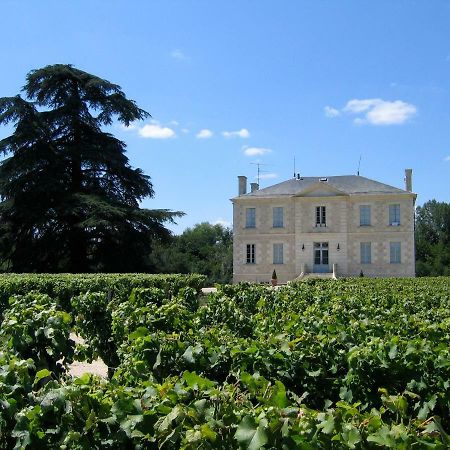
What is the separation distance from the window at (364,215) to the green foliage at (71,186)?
526 inches

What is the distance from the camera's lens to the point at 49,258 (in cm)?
2670

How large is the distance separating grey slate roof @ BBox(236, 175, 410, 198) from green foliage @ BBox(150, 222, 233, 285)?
11.3m

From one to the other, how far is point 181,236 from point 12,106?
4370cm

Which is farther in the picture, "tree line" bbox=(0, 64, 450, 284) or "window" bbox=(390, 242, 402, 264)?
"window" bbox=(390, 242, 402, 264)

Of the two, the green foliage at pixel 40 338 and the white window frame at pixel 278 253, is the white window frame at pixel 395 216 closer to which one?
the white window frame at pixel 278 253

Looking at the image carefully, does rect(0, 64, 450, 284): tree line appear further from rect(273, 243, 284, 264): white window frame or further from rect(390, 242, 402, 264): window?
rect(390, 242, 402, 264): window

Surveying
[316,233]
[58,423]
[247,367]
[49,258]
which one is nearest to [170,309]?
[247,367]

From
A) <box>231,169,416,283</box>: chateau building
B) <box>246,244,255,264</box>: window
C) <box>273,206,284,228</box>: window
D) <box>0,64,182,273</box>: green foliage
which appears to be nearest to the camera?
<box>0,64,182,273</box>: green foliage

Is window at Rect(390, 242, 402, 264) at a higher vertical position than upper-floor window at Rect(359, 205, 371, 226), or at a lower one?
lower

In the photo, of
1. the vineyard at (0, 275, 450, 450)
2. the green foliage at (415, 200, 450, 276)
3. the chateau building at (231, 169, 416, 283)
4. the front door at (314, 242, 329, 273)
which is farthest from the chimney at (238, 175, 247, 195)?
the vineyard at (0, 275, 450, 450)

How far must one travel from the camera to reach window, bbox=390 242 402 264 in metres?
34.4

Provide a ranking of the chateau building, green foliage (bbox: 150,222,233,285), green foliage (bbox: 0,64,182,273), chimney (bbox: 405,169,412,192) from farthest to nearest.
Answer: green foliage (bbox: 150,222,233,285)
chimney (bbox: 405,169,412,192)
the chateau building
green foliage (bbox: 0,64,182,273)

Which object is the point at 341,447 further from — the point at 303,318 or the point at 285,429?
the point at 303,318

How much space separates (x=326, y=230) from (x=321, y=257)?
1.73 m
